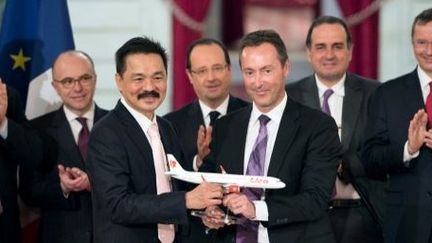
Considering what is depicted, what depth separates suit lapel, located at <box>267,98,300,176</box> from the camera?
3.30 meters

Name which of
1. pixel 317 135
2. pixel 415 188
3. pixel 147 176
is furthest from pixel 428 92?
pixel 147 176

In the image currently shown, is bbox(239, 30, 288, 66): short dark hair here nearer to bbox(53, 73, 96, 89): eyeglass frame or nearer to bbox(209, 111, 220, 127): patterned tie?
bbox(209, 111, 220, 127): patterned tie

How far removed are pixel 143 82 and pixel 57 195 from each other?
103 cm

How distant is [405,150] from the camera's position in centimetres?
393

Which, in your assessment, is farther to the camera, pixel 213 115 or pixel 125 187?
pixel 213 115

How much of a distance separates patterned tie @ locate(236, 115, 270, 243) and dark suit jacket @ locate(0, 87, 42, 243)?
1168mm

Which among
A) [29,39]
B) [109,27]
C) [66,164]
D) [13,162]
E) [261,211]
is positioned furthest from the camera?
[109,27]

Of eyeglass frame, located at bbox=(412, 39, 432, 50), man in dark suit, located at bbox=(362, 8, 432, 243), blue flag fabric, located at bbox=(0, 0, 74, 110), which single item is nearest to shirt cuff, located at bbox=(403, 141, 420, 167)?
A: man in dark suit, located at bbox=(362, 8, 432, 243)

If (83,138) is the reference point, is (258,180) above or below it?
below

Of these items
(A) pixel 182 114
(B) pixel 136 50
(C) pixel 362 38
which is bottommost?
(A) pixel 182 114

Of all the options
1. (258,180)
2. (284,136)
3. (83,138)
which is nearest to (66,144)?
(83,138)

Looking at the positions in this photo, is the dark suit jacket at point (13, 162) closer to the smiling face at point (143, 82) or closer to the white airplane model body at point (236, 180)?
the smiling face at point (143, 82)

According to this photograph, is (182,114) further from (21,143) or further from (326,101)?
(21,143)

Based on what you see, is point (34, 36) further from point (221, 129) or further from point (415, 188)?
point (415, 188)
